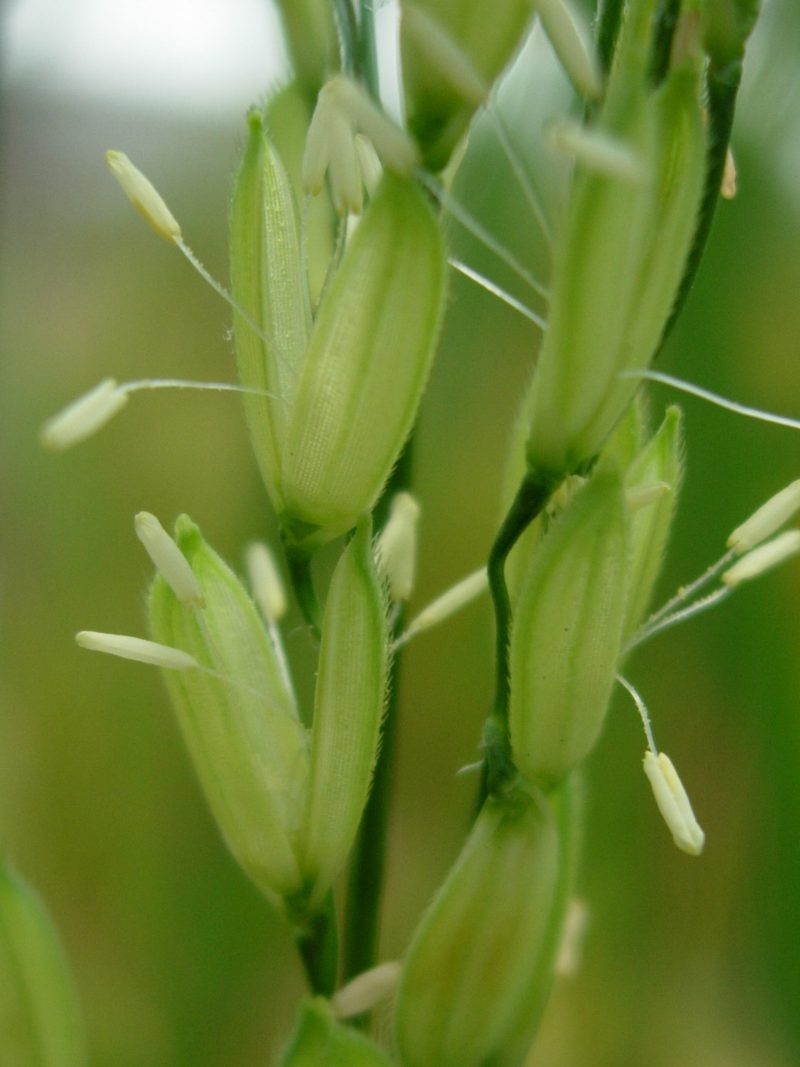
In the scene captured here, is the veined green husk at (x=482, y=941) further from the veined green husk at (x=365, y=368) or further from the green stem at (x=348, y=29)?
the green stem at (x=348, y=29)

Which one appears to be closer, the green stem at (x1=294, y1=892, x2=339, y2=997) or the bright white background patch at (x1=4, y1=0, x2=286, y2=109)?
the green stem at (x1=294, y1=892, x2=339, y2=997)

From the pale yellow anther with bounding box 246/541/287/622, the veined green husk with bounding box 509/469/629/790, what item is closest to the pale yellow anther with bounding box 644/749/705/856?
the veined green husk with bounding box 509/469/629/790

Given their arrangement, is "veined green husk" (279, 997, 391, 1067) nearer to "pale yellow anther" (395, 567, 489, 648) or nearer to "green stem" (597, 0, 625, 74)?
"pale yellow anther" (395, 567, 489, 648)

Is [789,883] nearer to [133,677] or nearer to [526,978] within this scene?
[526,978]

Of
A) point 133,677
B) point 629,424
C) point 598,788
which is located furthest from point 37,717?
point 629,424

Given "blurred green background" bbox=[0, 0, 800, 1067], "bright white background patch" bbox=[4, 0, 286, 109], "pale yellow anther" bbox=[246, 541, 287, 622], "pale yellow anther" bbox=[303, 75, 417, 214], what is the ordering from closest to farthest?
"pale yellow anther" bbox=[303, 75, 417, 214] → "pale yellow anther" bbox=[246, 541, 287, 622] → "blurred green background" bbox=[0, 0, 800, 1067] → "bright white background patch" bbox=[4, 0, 286, 109]

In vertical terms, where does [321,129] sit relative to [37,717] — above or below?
above
